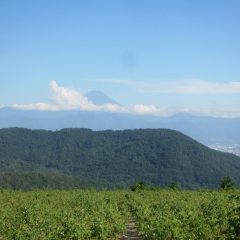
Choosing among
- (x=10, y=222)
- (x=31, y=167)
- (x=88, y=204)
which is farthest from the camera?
(x=31, y=167)

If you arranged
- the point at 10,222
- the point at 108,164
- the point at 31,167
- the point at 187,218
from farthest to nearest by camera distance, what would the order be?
the point at 108,164 → the point at 31,167 → the point at 10,222 → the point at 187,218

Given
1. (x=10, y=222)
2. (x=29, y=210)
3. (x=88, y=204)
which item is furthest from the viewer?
(x=88, y=204)

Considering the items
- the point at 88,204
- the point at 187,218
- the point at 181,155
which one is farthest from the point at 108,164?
the point at 187,218

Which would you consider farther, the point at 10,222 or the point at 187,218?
the point at 10,222

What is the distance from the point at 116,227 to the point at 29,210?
7763mm

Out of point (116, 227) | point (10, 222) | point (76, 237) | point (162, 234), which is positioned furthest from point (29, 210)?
point (162, 234)

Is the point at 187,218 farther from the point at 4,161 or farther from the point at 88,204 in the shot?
the point at 4,161

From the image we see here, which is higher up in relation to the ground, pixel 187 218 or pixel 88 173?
pixel 187 218

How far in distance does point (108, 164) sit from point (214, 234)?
591 ft

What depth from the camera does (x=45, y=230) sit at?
2139cm

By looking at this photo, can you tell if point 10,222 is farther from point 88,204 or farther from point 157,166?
point 157,166

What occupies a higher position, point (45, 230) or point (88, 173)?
point (45, 230)

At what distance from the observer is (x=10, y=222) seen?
83.7ft

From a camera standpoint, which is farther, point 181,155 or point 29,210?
point 181,155
